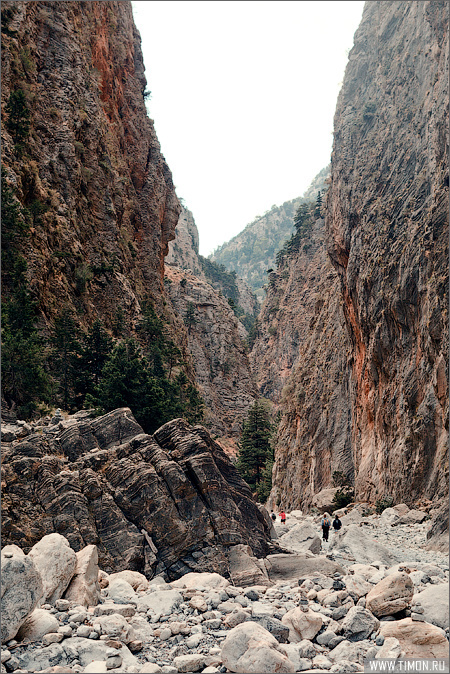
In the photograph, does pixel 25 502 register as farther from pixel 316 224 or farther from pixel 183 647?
pixel 316 224

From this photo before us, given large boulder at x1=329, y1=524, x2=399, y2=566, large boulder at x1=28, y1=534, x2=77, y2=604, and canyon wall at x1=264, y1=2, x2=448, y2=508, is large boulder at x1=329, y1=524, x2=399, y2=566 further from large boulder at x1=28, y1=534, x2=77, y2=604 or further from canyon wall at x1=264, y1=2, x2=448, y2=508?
large boulder at x1=28, y1=534, x2=77, y2=604

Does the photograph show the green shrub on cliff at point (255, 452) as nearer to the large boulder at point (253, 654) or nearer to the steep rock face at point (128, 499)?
the steep rock face at point (128, 499)

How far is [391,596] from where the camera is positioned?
7.12 metres

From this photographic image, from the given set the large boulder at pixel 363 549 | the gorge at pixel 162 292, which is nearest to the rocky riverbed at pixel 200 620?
the gorge at pixel 162 292

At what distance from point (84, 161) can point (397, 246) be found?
24.0 meters

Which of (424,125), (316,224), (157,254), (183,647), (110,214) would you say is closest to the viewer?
(183,647)

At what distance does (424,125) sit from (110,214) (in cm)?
2360

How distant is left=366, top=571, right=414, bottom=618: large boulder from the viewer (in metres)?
7.02

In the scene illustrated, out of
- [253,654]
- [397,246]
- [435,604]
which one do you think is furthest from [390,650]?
[397,246]

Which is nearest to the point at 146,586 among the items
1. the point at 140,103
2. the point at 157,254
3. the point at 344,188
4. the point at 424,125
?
the point at 424,125

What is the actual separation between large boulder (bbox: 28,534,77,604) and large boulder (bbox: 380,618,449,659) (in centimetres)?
469

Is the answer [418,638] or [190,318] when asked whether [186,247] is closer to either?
[190,318]

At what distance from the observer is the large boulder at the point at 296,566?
434 inches

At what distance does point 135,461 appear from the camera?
12.3 m
